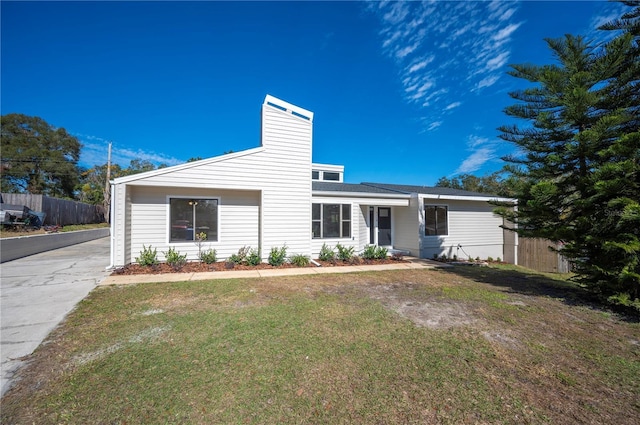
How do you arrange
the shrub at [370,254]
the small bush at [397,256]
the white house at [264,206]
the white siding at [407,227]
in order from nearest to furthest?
the white house at [264,206] < the shrub at [370,254] < the small bush at [397,256] < the white siding at [407,227]

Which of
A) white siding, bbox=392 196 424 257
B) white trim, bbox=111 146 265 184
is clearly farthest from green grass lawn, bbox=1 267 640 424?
white siding, bbox=392 196 424 257

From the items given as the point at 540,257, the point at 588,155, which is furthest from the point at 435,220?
the point at 588,155

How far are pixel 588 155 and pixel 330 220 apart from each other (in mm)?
7591

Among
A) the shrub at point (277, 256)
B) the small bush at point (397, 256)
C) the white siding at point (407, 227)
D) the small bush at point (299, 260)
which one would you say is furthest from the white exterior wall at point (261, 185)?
the white siding at point (407, 227)

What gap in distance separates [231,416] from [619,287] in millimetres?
6996

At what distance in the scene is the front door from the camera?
1248 centimetres

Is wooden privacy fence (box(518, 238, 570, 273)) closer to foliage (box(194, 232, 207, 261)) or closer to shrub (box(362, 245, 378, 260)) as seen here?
shrub (box(362, 245, 378, 260))

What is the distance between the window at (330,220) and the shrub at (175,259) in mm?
4661

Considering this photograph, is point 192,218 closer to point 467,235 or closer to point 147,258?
point 147,258

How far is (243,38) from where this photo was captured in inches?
465

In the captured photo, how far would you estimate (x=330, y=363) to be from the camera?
2957mm

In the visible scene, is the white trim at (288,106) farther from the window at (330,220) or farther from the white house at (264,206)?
the window at (330,220)

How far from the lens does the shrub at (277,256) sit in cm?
905

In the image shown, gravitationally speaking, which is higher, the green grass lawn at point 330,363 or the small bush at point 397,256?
the green grass lawn at point 330,363
